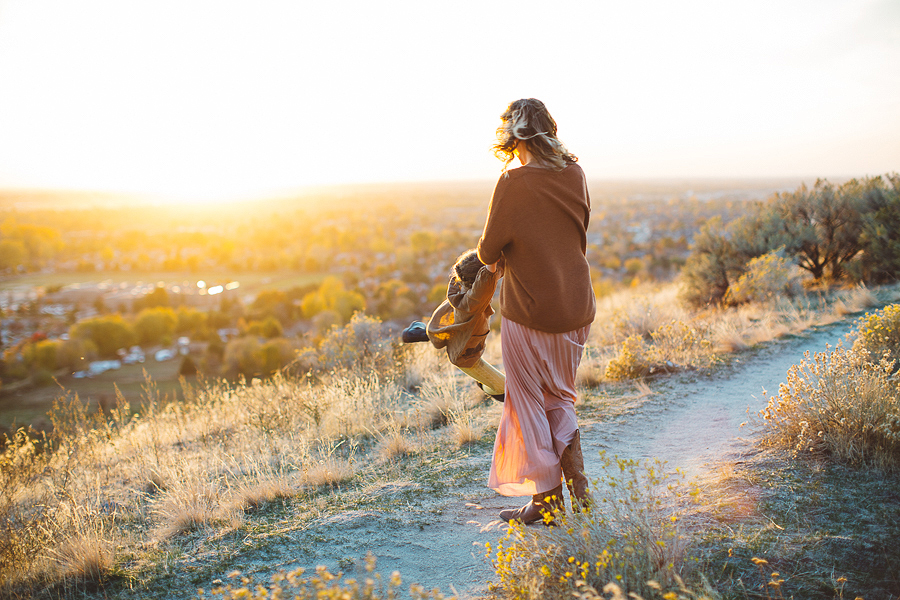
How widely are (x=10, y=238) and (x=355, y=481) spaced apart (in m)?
86.0

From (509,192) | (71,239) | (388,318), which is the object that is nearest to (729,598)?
(509,192)

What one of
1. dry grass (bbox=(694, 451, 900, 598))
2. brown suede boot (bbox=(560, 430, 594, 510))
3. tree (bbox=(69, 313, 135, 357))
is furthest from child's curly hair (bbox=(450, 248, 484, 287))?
tree (bbox=(69, 313, 135, 357))

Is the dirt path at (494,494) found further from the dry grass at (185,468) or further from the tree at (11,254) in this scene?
the tree at (11,254)

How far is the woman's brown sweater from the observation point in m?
2.27

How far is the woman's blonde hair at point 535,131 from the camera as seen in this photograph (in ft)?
7.43

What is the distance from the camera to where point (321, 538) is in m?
3.01

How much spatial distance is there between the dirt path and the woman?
1.72 feet

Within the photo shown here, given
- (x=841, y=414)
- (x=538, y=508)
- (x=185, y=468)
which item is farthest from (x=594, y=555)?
(x=185, y=468)

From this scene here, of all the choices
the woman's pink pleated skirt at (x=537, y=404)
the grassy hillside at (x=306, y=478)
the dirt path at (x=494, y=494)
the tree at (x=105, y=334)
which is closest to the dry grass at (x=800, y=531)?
the grassy hillside at (x=306, y=478)

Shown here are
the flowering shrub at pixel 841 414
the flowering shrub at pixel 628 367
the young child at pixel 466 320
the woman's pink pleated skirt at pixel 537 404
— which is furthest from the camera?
the flowering shrub at pixel 628 367

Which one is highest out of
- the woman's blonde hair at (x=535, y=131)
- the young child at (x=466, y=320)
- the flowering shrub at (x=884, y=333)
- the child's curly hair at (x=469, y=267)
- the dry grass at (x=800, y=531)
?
the woman's blonde hair at (x=535, y=131)

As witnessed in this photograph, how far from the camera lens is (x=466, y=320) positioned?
9.04 feet

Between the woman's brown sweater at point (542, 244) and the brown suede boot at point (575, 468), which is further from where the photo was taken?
the brown suede boot at point (575, 468)

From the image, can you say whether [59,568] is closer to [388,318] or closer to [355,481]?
[355,481]
